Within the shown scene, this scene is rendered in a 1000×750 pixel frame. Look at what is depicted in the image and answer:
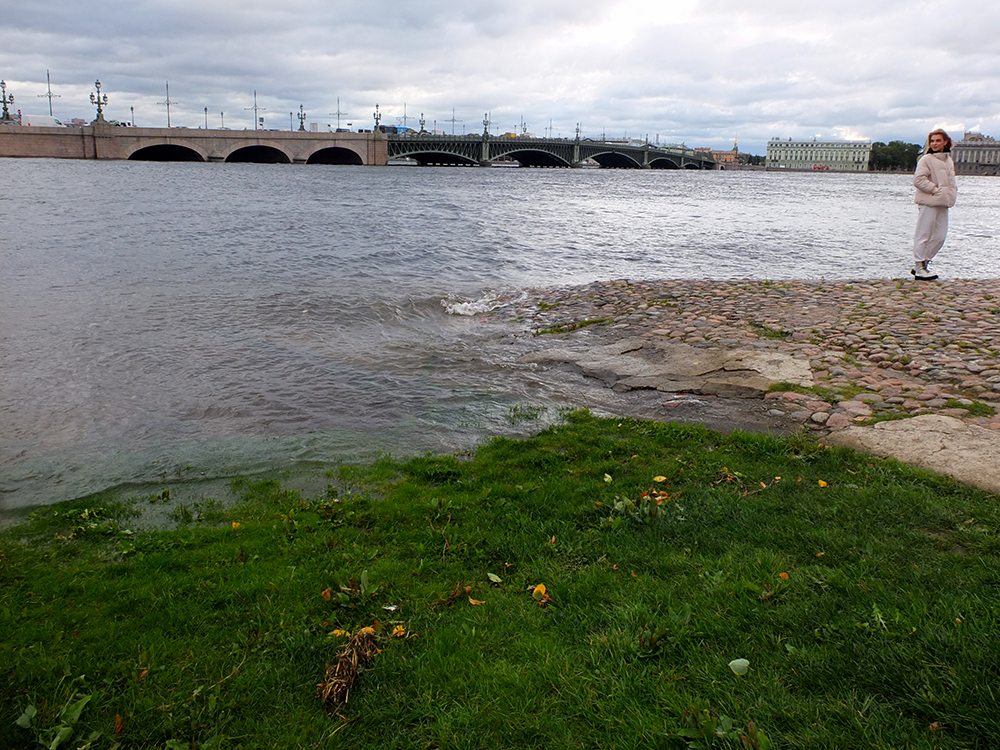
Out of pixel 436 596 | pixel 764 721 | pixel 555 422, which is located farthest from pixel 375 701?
pixel 555 422

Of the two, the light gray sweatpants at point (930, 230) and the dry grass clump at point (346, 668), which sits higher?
the light gray sweatpants at point (930, 230)

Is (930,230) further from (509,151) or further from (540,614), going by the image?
(509,151)

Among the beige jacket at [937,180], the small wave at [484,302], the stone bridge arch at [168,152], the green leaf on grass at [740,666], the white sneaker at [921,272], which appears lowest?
the green leaf on grass at [740,666]

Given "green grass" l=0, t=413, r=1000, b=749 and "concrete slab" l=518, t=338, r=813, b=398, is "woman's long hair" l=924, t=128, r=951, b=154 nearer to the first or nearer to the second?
"concrete slab" l=518, t=338, r=813, b=398

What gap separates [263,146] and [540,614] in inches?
4353

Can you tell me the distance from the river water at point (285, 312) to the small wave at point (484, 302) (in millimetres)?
134

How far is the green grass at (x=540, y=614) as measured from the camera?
117 inches

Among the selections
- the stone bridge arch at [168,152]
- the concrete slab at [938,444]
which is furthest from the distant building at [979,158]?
the concrete slab at [938,444]

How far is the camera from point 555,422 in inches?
302

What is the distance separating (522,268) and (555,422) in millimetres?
15198

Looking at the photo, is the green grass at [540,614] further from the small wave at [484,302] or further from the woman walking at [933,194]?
the woman walking at [933,194]

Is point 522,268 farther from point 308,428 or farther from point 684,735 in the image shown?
point 684,735

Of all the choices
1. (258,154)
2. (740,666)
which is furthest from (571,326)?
(258,154)

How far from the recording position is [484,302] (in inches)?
652
